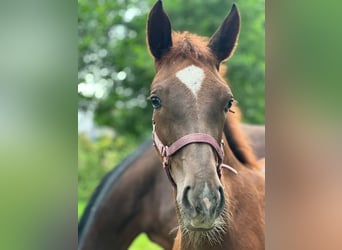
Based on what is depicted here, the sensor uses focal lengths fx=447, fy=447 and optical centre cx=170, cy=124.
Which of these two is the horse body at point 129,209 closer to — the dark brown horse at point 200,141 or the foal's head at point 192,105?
the dark brown horse at point 200,141

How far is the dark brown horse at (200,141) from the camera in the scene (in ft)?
3.45

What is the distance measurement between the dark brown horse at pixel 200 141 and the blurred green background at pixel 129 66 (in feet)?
2.11

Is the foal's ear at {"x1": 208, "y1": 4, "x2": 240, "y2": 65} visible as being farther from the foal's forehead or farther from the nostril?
the nostril

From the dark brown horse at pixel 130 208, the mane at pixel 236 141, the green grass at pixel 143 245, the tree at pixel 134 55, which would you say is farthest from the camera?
the tree at pixel 134 55

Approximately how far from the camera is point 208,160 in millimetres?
1063

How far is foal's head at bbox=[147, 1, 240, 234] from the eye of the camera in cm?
104

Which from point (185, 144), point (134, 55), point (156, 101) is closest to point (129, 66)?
point (134, 55)

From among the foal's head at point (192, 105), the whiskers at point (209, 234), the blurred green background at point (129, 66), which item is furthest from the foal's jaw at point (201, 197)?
the blurred green background at point (129, 66)

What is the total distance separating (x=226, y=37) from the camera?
124 centimetres

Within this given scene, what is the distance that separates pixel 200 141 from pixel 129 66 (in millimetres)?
1259

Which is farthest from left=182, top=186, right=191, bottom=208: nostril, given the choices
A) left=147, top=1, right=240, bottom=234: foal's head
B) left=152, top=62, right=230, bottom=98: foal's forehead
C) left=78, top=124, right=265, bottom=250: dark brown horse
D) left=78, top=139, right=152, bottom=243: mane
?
left=78, top=139, right=152, bottom=243: mane

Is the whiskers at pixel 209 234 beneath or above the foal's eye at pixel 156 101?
beneath
